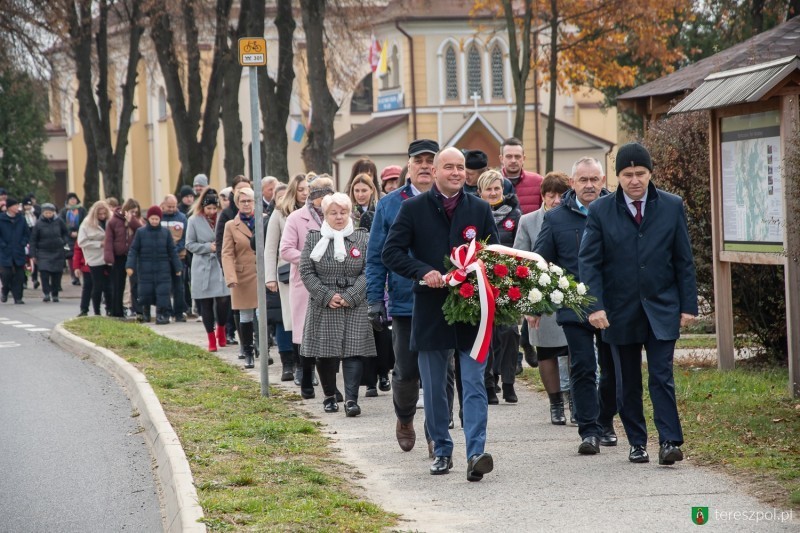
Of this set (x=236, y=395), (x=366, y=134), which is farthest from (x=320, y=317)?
(x=366, y=134)

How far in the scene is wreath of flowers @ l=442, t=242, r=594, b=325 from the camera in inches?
321

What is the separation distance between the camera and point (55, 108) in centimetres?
4434

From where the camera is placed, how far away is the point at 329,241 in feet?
37.5

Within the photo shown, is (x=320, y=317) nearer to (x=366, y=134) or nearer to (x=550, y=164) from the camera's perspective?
(x=550, y=164)

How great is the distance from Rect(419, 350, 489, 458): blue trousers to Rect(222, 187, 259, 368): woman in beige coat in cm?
663

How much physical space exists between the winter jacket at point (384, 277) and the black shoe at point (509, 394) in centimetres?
240

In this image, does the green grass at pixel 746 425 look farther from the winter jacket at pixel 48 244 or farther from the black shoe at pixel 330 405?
the winter jacket at pixel 48 244

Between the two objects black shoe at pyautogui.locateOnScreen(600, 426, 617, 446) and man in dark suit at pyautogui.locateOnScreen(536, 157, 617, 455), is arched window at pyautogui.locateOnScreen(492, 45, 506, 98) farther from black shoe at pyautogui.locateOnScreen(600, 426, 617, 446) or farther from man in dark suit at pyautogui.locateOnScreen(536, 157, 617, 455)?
black shoe at pyautogui.locateOnScreen(600, 426, 617, 446)

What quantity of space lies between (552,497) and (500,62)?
54318mm

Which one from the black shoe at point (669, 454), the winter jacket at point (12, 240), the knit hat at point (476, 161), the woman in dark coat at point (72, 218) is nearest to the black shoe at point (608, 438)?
the black shoe at point (669, 454)

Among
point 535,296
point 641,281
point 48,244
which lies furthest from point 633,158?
point 48,244

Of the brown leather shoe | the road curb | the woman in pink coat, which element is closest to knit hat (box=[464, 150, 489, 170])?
the woman in pink coat

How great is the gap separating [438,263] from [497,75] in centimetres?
5297

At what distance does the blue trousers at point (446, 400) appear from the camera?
26.9 ft
